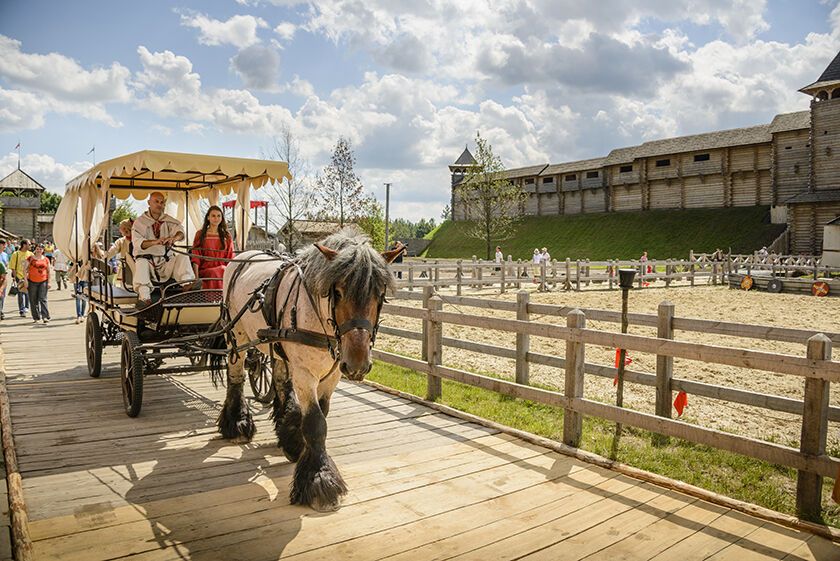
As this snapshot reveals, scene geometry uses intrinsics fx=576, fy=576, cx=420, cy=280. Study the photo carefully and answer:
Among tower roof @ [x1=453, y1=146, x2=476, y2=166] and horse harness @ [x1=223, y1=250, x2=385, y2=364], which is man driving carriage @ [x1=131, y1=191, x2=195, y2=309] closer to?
horse harness @ [x1=223, y1=250, x2=385, y2=364]

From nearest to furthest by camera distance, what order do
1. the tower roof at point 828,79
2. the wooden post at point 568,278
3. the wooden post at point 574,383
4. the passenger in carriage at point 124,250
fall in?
the wooden post at point 574,383
the passenger in carriage at point 124,250
the wooden post at point 568,278
the tower roof at point 828,79

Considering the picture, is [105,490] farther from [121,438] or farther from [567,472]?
[567,472]

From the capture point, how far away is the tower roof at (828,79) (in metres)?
38.1

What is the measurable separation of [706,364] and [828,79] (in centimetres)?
3938

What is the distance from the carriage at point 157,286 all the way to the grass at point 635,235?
143ft

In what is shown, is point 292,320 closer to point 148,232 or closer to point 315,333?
point 315,333

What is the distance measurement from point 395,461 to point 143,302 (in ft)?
11.1

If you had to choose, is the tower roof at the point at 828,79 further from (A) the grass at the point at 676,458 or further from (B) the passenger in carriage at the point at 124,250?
(B) the passenger in carriage at the point at 124,250

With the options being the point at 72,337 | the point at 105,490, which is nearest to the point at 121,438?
the point at 105,490

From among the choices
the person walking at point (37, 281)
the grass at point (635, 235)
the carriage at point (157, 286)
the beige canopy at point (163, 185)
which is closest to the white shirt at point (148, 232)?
the carriage at point (157, 286)

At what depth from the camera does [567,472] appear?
4.86 m

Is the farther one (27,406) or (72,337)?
(72,337)

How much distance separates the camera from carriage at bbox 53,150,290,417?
6262mm

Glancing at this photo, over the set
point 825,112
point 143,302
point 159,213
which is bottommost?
point 143,302
